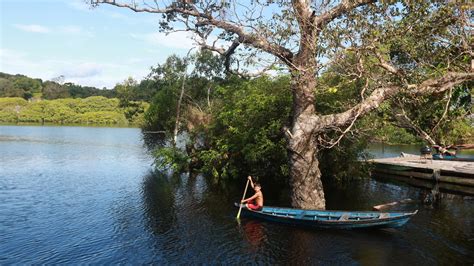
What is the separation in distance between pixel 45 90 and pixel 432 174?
16465cm

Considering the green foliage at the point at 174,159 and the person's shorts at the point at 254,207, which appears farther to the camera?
the green foliage at the point at 174,159

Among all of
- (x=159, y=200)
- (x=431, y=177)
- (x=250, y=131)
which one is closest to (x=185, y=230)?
(x=159, y=200)

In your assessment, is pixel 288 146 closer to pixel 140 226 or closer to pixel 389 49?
pixel 389 49

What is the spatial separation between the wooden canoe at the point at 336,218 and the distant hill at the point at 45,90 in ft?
468

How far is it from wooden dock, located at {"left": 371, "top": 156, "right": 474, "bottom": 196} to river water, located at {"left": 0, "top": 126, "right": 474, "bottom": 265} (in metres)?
1.01

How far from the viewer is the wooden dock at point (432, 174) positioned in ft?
85.1

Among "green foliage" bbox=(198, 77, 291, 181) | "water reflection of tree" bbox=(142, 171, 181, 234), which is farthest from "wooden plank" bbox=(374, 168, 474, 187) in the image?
"water reflection of tree" bbox=(142, 171, 181, 234)

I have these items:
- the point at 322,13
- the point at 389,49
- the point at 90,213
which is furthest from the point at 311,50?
the point at 90,213

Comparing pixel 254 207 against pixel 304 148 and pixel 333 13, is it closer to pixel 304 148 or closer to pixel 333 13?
pixel 304 148

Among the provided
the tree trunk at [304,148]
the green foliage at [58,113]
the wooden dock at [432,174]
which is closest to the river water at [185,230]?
the wooden dock at [432,174]

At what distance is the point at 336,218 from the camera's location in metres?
18.8

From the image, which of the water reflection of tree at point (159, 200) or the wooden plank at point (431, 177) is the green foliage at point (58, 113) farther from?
the wooden plank at point (431, 177)

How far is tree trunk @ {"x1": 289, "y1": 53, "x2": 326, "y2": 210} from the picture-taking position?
20.4m

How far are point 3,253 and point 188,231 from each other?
759cm
